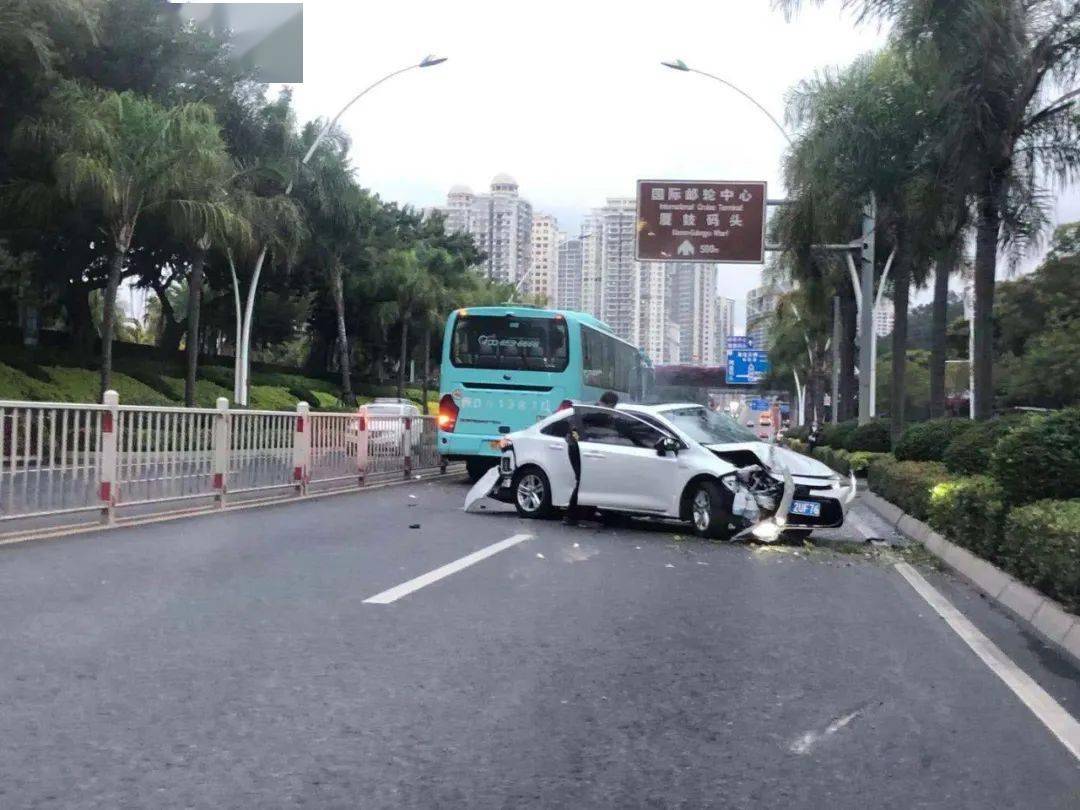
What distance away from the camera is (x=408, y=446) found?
25.5 meters

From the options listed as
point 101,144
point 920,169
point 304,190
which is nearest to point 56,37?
point 101,144

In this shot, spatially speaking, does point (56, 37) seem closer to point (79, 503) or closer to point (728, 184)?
point (728, 184)

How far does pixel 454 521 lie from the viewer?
16.0 metres

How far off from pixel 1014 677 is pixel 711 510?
758 cm

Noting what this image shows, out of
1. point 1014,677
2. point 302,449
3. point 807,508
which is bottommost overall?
point 1014,677

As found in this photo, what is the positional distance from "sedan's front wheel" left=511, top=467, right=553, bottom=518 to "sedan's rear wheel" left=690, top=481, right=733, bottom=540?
230 centimetres

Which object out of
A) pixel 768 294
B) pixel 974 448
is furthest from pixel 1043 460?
pixel 768 294

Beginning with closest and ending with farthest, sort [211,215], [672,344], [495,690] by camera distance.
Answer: [495,690] → [211,215] → [672,344]

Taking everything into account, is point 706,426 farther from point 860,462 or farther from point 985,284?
point 860,462

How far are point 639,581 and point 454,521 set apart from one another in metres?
5.54

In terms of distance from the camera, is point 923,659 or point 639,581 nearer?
point 923,659

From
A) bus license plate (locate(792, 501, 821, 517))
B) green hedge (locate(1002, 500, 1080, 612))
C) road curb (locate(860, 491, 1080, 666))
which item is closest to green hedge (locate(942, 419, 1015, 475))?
road curb (locate(860, 491, 1080, 666))

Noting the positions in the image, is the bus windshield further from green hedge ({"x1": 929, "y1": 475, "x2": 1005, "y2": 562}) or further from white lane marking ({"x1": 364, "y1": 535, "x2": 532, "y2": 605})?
green hedge ({"x1": 929, "y1": 475, "x2": 1005, "y2": 562})

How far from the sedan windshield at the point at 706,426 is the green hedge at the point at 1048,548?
5265mm
